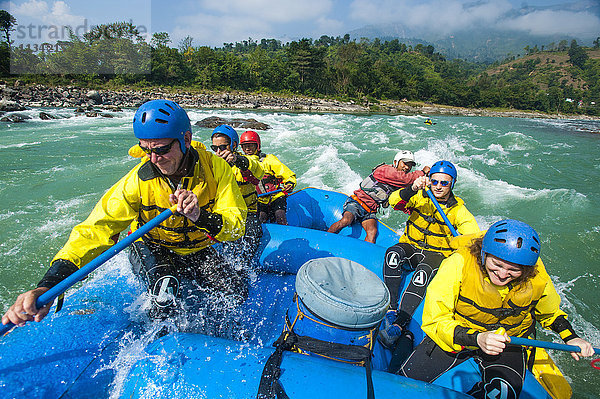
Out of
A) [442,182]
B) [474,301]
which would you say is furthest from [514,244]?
[442,182]

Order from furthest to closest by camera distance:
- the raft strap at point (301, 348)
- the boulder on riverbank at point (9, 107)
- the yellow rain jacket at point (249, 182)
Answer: the boulder on riverbank at point (9, 107) → the yellow rain jacket at point (249, 182) → the raft strap at point (301, 348)

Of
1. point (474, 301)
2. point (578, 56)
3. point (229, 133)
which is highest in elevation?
point (578, 56)

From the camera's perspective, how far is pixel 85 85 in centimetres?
4406

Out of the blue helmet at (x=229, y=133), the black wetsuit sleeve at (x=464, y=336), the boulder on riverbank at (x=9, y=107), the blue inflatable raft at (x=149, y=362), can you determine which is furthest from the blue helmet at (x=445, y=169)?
the boulder on riverbank at (x=9, y=107)

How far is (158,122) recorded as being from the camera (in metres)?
2.09

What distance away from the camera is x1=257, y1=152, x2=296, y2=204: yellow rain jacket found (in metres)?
4.93

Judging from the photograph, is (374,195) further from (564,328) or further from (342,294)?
(342,294)

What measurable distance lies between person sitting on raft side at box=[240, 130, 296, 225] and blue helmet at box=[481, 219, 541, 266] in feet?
10.5

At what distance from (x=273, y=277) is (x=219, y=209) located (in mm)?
1283

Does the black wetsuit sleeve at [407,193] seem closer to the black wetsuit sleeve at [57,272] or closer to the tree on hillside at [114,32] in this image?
the black wetsuit sleeve at [57,272]

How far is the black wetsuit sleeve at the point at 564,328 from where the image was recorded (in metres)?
2.23

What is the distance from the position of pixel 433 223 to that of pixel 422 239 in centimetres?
23

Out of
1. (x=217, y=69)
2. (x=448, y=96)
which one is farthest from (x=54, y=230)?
(x=448, y=96)

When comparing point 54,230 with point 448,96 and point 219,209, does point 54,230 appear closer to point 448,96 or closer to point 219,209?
point 219,209
